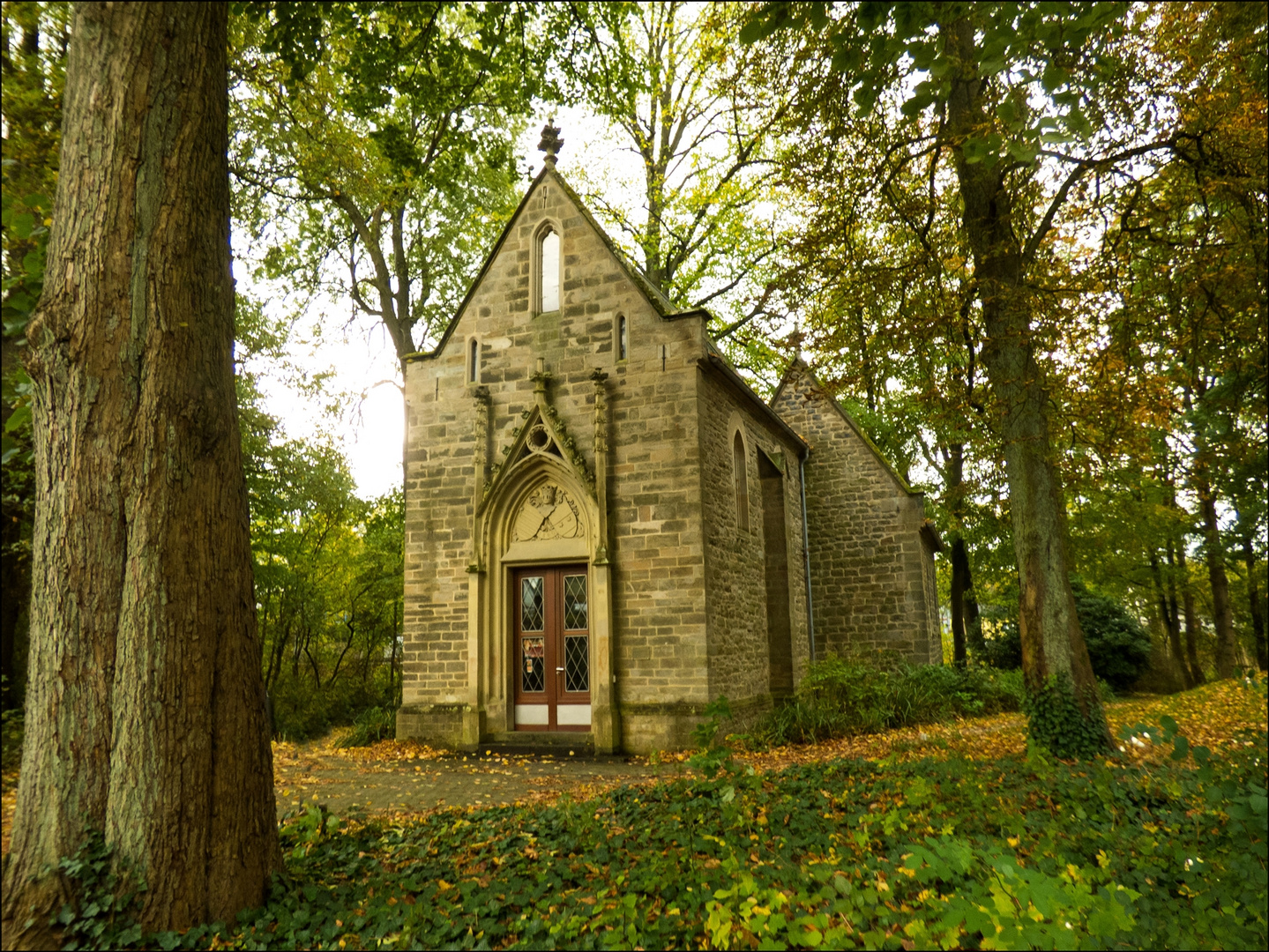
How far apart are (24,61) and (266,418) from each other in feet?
32.8

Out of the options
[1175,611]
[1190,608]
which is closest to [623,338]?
[1190,608]

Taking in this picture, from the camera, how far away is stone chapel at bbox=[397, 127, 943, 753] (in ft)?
38.6

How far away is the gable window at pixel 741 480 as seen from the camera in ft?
46.8

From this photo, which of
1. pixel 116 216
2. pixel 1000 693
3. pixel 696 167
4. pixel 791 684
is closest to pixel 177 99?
pixel 116 216

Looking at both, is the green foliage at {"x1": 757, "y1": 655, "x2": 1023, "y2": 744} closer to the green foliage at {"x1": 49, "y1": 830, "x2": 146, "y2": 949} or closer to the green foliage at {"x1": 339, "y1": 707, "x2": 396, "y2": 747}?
the green foliage at {"x1": 339, "y1": 707, "x2": 396, "y2": 747}

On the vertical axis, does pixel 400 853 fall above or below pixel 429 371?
below

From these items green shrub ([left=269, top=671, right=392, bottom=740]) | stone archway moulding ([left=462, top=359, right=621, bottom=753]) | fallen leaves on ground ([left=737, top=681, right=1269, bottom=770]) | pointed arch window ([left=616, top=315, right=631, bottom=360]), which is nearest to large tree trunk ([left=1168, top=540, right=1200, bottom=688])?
fallen leaves on ground ([left=737, top=681, right=1269, bottom=770])

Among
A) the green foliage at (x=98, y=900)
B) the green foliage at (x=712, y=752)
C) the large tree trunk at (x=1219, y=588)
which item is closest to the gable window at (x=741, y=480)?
the green foliage at (x=712, y=752)

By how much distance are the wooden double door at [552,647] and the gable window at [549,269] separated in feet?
14.0

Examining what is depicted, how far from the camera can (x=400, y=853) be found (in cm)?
567

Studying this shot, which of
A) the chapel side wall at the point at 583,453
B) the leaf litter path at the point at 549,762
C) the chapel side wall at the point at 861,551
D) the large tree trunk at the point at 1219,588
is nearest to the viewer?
the leaf litter path at the point at 549,762

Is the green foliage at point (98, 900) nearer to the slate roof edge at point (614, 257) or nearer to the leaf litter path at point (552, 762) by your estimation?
the leaf litter path at point (552, 762)

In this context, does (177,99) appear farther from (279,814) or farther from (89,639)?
(279,814)

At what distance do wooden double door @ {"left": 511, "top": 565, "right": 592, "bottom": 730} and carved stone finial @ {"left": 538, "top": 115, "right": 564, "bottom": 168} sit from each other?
6.59 meters
